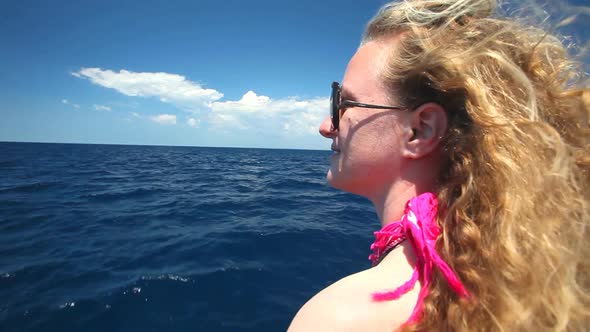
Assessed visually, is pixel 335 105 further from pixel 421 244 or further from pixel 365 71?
pixel 421 244

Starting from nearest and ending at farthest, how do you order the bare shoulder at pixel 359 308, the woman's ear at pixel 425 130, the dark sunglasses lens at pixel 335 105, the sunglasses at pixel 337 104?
the bare shoulder at pixel 359 308, the woman's ear at pixel 425 130, the sunglasses at pixel 337 104, the dark sunglasses lens at pixel 335 105

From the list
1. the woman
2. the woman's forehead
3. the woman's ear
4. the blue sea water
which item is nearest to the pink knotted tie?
the woman

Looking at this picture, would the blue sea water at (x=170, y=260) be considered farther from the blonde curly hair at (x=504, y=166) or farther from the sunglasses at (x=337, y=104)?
the blonde curly hair at (x=504, y=166)

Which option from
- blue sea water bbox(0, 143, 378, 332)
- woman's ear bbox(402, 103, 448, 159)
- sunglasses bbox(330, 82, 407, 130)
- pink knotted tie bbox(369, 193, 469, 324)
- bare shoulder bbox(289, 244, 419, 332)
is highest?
sunglasses bbox(330, 82, 407, 130)

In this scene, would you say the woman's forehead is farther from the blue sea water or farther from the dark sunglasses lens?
the blue sea water

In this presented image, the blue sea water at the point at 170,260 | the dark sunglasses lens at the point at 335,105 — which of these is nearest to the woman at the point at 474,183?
the dark sunglasses lens at the point at 335,105

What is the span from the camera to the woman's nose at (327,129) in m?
1.45

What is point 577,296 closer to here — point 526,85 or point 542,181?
point 542,181

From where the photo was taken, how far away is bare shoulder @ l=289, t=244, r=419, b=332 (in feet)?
Answer: 2.51

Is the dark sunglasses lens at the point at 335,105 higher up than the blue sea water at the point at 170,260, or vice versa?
the dark sunglasses lens at the point at 335,105

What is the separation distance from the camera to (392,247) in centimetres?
102

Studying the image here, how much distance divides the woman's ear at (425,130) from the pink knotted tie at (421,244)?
174 mm

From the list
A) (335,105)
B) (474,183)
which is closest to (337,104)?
(335,105)

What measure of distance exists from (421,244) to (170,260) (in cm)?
470
